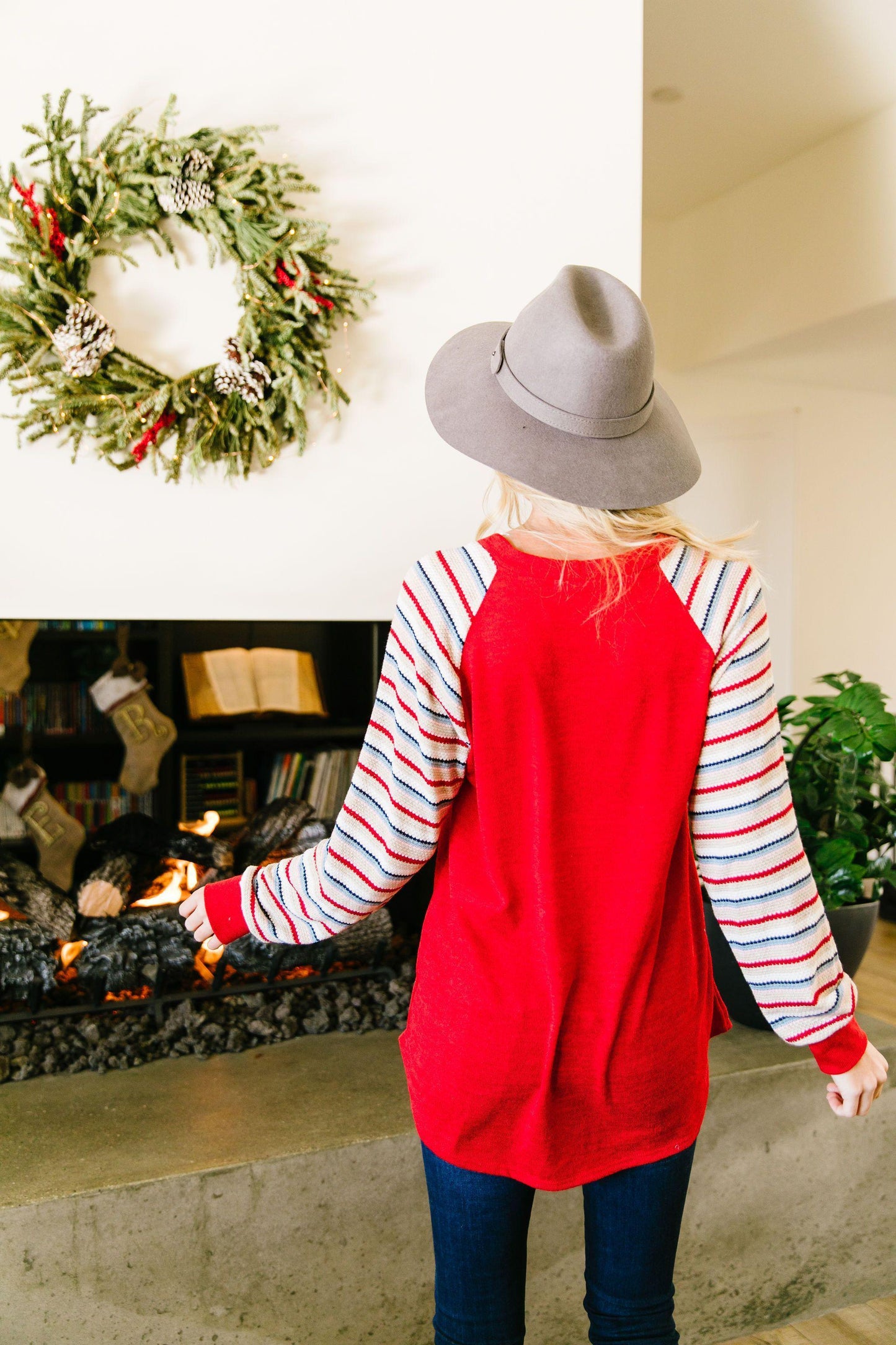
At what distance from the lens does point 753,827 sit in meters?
0.91

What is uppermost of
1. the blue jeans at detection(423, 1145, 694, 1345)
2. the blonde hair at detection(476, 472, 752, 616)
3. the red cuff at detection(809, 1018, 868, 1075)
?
the blonde hair at detection(476, 472, 752, 616)

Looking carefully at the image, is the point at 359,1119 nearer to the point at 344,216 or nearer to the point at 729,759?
the point at 729,759

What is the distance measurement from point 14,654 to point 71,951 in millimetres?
585

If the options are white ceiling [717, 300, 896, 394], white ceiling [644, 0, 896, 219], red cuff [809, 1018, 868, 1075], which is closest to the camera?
red cuff [809, 1018, 868, 1075]

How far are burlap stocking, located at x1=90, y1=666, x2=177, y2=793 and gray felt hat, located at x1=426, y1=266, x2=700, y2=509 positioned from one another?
1.34 m

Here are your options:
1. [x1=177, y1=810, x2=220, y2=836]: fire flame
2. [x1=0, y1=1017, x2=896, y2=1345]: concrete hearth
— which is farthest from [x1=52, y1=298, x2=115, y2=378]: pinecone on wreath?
[x1=0, y1=1017, x2=896, y2=1345]: concrete hearth

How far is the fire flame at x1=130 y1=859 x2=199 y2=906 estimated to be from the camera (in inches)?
75.6

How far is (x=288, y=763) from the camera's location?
2.19 m

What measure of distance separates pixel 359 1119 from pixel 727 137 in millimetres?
2889

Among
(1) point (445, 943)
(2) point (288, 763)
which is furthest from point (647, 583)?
(2) point (288, 763)

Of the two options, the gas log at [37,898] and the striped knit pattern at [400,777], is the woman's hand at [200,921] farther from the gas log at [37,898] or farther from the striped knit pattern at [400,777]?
the gas log at [37,898]

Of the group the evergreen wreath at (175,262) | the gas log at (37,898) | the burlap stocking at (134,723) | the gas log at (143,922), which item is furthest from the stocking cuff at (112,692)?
the evergreen wreath at (175,262)

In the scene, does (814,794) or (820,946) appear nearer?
(820,946)

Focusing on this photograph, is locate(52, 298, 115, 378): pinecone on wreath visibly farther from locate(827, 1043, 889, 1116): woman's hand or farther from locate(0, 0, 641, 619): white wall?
locate(827, 1043, 889, 1116): woman's hand
